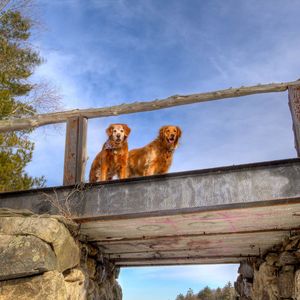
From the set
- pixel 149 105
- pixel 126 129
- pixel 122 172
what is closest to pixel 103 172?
pixel 122 172

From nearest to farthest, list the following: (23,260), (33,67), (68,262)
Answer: (23,260) → (68,262) → (33,67)

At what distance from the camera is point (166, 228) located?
663cm

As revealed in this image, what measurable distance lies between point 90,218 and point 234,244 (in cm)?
315

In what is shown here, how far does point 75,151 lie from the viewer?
6.39 metres

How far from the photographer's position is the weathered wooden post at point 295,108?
5695 mm

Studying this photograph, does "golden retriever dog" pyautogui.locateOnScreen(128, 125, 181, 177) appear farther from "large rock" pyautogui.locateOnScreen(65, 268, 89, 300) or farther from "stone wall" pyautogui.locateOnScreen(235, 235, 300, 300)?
"stone wall" pyautogui.locateOnScreen(235, 235, 300, 300)

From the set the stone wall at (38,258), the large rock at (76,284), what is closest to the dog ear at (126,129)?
the stone wall at (38,258)

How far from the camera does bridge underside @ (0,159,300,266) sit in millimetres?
5438

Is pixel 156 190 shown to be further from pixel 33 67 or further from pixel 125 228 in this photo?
pixel 33 67

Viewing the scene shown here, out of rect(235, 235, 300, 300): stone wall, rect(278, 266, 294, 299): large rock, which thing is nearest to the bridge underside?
rect(235, 235, 300, 300): stone wall

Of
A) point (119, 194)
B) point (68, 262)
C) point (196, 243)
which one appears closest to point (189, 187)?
point (119, 194)

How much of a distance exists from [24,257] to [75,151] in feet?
6.00

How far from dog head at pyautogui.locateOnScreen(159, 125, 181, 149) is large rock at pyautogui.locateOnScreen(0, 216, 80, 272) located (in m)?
2.27

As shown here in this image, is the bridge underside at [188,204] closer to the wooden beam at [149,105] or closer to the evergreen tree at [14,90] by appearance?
the wooden beam at [149,105]
